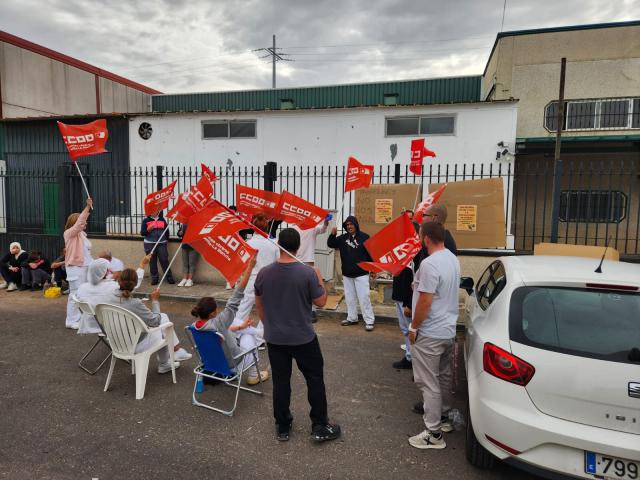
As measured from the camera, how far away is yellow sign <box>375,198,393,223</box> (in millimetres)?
7910

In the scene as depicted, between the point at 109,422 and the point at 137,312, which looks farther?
the point at 137,312

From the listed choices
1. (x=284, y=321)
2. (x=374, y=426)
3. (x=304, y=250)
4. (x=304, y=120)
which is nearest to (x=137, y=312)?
(x=284, y=321)

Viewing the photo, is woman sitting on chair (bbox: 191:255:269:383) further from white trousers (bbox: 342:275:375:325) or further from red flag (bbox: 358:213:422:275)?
white trousers (bbox: 342:275:375:325)

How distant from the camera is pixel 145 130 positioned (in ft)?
44.3

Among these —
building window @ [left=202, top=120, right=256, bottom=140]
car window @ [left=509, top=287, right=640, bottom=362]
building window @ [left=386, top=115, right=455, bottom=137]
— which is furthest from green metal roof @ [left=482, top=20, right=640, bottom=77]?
car window @ [left=509, top=287, right=640, bottom=362]

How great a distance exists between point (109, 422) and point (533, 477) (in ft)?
11.4

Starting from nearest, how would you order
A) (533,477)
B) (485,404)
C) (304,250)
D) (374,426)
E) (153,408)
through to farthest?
(485,404) → (533,477) → (374,426) → (153,408) → (304,250)

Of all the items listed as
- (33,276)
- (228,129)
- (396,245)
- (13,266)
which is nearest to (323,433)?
(396,245)

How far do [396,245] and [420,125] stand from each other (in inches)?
329

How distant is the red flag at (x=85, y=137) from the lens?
7020 mm

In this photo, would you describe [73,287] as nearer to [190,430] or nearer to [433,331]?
[190,430]

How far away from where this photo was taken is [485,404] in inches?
110

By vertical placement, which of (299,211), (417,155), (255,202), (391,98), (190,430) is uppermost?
(391,98)

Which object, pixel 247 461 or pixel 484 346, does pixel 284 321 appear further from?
pixel 484 346
